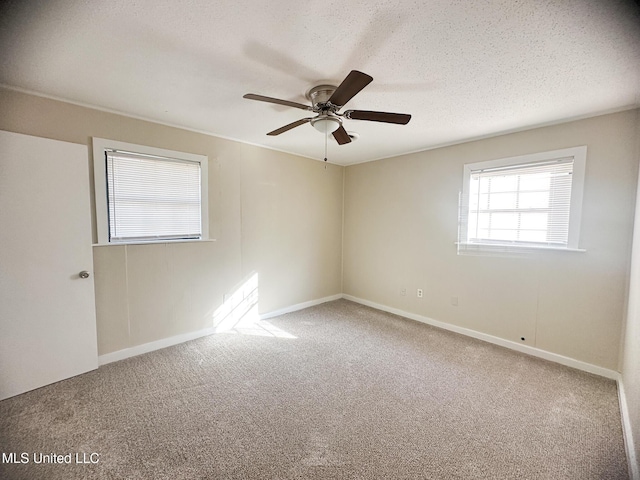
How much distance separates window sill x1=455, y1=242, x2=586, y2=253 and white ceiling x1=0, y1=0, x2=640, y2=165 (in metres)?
1.31

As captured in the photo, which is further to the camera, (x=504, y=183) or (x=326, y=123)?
(x=504, y=183)

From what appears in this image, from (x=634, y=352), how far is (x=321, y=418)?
88.8 inches

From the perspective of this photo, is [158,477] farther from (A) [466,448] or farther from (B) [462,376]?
(B) [462,376]

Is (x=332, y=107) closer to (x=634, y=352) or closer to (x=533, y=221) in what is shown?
(x=533, y=221)

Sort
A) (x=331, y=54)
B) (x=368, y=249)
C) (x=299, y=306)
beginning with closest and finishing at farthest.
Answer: (x=331, y=54)
(x=299, y=306)
(x=368, y=249)

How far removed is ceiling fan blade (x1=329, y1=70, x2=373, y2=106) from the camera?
1.44 metres

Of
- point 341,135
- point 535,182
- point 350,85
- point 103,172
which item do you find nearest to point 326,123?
point 341,135

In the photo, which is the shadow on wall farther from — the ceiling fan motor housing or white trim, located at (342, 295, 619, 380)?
the ceiling fan motor housing

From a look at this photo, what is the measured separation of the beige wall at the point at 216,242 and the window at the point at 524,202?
7.31 ft

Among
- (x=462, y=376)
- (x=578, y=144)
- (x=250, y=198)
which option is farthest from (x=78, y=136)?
(x=578, y=144)

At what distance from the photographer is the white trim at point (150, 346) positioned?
266 cm

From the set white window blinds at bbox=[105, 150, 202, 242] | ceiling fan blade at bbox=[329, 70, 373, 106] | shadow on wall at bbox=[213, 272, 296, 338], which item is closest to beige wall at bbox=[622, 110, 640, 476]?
ceiling fan blade at bbox=[329, 70, 373, 106]

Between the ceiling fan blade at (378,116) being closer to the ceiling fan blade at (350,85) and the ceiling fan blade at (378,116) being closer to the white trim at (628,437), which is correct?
the ceiling fan blade at (350,85)

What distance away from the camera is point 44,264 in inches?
88.4
